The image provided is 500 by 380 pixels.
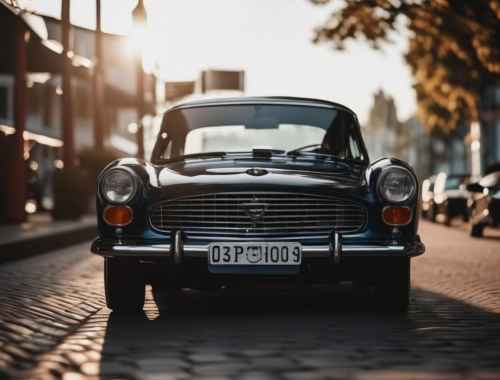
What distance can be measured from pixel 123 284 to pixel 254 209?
1.07 meters

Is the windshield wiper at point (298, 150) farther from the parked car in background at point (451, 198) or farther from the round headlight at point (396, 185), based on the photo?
the parked car in background at point (451, 198)

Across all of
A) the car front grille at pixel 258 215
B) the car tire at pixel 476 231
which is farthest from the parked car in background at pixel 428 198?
the car front grille at pixel 258 215

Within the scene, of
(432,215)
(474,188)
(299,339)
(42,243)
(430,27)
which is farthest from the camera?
(432,215)

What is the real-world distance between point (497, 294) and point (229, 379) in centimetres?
437

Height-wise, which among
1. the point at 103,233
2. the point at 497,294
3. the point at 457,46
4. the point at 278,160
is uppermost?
the point at 457,46

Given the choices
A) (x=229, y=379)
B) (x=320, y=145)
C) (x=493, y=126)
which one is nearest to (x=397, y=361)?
(x=229, y=379)

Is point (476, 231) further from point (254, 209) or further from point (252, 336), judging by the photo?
point (252, 336)

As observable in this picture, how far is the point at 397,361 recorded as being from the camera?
525 cm

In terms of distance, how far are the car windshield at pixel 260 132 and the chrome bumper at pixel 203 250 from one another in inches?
59.2

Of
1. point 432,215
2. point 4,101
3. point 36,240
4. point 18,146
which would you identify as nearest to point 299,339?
point 36,240

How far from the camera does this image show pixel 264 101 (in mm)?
8523

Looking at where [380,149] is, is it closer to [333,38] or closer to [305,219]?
[333,38]

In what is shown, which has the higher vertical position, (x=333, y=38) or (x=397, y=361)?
(x=333, y=38)

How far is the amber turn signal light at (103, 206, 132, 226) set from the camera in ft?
23.0
